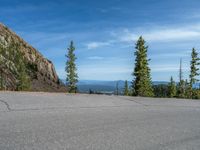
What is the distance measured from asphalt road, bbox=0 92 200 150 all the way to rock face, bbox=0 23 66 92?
135 m

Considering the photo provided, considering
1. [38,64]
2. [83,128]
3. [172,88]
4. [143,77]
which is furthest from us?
[38,64]

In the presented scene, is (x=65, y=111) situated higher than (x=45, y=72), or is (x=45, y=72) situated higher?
(x=45, y=72)

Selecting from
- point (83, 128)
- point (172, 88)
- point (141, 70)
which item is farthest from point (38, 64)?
point (83, 128)

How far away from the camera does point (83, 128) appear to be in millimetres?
6863

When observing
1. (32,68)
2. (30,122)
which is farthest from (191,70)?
(32,68)

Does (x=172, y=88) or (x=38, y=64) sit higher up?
(x=38, y=64)

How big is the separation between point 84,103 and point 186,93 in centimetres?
5775

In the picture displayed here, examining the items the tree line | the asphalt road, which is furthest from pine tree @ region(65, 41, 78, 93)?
the asphalt road

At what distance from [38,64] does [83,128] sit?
16221 cm

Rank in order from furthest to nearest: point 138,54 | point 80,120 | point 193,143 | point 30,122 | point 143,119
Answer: point 138,54, point 143,119, point 80,120, point 30,122, point 193,143

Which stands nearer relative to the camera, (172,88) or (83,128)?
(83,128)

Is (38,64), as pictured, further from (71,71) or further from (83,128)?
(83,128)

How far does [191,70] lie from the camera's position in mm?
63875

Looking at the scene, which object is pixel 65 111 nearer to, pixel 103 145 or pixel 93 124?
pixel 93 124
